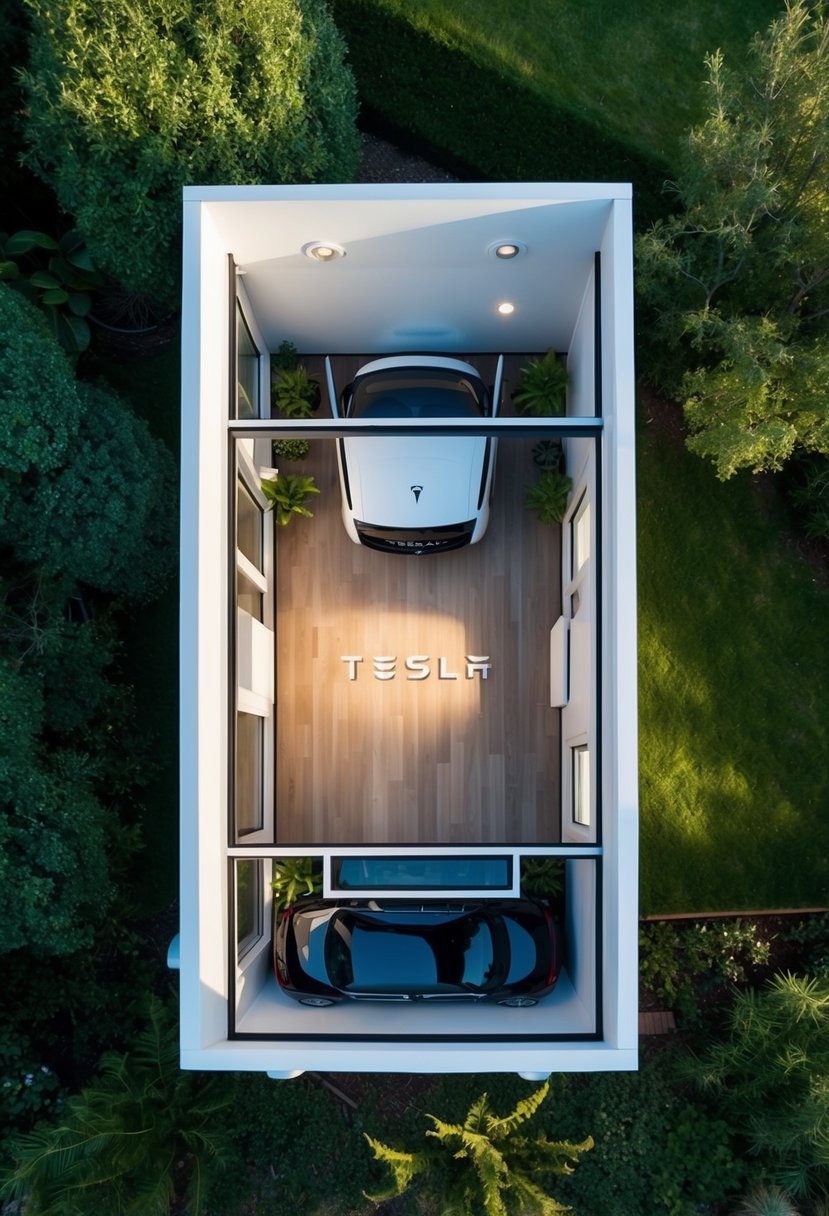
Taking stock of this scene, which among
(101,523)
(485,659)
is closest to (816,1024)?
(485,659)

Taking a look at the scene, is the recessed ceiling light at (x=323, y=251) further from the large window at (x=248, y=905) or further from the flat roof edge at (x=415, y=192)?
the large window at (x=248, y=905)

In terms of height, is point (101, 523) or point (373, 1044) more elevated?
point (101, 523)

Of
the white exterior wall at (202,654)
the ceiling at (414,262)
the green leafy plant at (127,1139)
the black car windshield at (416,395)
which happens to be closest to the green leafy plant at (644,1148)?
the green leafy plant at (127,1139)

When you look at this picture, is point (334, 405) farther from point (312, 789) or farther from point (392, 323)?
point (312, 789)

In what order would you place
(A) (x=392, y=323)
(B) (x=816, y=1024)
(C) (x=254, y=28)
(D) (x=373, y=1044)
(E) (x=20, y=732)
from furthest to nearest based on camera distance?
1. (A) (x=392, y=323)
2. (B) (x=816, y=1024)
3. (C) (x=254, y=28)
4. (E) (x=20, y=732)
5. (D) (x=373, y=1044)

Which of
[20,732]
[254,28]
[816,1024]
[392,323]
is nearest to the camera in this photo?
[20,732]

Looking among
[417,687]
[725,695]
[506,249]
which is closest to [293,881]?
[417,687]

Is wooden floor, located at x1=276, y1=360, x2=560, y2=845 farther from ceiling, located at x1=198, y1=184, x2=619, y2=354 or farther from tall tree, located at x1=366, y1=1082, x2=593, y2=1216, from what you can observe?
tall tree, located at x1=366, y1=1082, x2=593, y2=1216

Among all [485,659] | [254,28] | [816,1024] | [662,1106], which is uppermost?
[254,28]
